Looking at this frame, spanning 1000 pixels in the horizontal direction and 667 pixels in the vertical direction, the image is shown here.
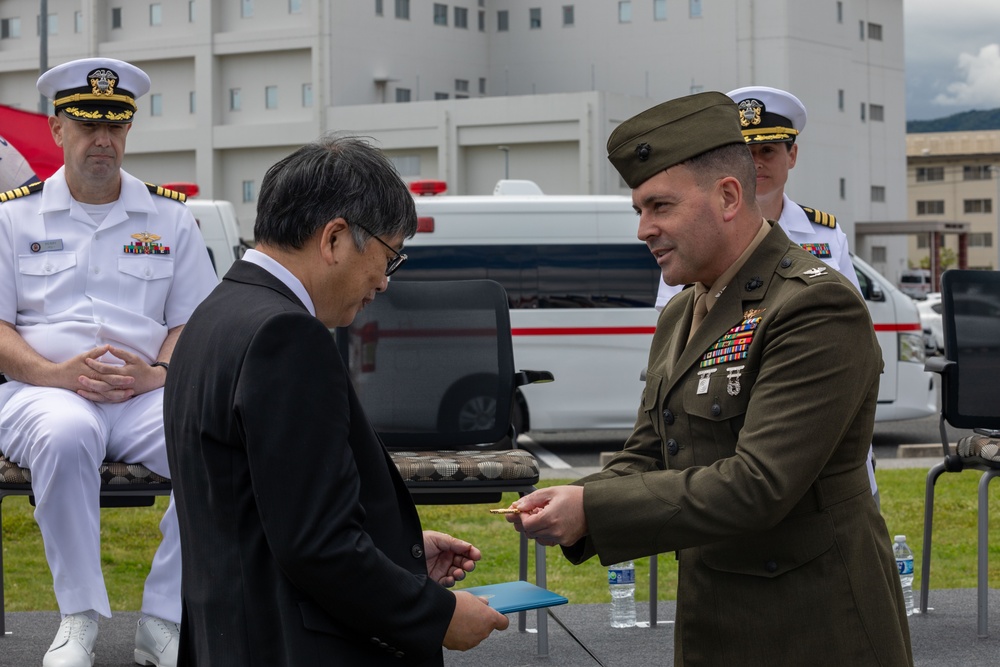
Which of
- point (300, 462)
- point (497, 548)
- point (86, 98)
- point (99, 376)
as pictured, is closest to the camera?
point (300, 462)

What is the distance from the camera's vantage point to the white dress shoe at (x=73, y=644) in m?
4.15

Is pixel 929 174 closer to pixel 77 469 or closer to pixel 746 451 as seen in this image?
pixel 77 469

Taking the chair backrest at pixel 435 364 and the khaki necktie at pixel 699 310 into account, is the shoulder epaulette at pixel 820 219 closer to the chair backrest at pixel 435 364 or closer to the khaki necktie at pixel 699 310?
the chair backrest at pixel 435 364

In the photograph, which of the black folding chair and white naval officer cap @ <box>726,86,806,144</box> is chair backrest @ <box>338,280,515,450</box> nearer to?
white naval officer cap @ <box>726,86,806,144</box>

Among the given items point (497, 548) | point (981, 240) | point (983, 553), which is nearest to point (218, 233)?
point (497, 548)

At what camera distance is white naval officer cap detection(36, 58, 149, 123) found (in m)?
5.00

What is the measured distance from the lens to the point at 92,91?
5.02m

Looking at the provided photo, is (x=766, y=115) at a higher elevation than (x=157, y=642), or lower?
higher

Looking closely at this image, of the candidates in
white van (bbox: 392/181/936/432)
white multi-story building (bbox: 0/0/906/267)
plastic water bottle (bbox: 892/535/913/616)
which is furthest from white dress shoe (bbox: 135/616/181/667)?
white multi-story building (bbox: 0/0/906/267)

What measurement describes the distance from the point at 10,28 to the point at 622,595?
60530mm

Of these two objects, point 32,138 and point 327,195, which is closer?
point 327,195

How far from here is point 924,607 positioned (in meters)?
5.58

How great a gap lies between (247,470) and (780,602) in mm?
1068

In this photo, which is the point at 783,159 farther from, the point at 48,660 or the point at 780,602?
the point at 48,660
